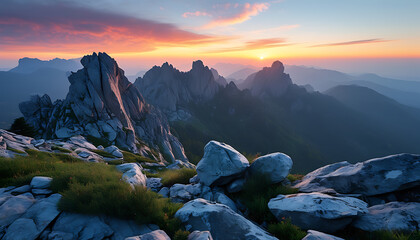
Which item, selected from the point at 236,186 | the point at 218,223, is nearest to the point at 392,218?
the point at 236,186

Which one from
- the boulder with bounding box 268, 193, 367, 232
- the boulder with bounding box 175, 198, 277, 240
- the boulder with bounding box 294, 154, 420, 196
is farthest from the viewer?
the boulder with bounding box 294, 154, 420, 196

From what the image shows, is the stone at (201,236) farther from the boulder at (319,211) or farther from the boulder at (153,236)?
the boulder at (319,211)

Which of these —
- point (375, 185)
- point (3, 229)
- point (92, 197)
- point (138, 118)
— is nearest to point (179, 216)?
point (92, 197)

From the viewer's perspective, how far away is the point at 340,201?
347 inches

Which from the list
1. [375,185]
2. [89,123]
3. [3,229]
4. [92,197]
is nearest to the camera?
[3,229]

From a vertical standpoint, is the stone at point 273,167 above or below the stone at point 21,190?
below

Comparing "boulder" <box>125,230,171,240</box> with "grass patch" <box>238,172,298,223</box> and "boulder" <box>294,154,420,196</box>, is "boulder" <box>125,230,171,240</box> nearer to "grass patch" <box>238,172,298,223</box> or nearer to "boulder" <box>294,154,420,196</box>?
"grass patch" <box>238,172,298,223</box>

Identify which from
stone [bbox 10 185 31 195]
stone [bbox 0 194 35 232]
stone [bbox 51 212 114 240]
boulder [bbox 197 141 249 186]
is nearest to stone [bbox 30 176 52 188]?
stone [bbox 10 185 31 195]

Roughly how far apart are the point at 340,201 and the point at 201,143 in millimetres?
152906

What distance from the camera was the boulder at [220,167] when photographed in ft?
40.2

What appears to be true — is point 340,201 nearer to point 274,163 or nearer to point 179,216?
point 274,163

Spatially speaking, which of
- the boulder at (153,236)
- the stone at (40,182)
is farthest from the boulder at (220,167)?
the stone at (40,182)

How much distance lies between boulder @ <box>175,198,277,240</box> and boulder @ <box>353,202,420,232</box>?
4612 millimetres

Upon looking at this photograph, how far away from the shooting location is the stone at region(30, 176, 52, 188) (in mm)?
8680
